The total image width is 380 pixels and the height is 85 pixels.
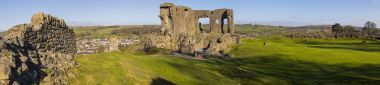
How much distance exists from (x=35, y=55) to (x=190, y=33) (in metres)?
58.0

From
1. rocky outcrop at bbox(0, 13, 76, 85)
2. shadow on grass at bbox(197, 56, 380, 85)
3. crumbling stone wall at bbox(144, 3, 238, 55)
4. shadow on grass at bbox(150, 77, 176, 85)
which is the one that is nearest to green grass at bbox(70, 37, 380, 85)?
shadow on grass at bbox(197, 56, 380, 85)

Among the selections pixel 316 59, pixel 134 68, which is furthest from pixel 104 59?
pixel 316 59

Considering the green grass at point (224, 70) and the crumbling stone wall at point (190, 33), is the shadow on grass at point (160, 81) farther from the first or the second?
the crumbling stone wall at point (190, 33)

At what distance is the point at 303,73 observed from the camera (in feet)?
112

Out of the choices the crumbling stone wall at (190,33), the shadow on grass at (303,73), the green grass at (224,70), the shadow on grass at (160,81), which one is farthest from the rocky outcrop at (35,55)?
the crumbling stone wall at (190,33)

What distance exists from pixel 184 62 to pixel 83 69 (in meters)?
10.4

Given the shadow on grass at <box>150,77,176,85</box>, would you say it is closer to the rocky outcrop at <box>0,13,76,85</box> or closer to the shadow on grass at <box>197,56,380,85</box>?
the rocky outcrop at <box>0,13,76,85</box>

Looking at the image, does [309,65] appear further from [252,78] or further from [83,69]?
[83,69]

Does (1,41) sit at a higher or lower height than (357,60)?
higher

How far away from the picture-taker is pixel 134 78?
2150 cm

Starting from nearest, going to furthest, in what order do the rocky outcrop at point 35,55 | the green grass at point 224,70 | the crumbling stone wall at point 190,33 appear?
the rocky outcrop at point 35,55
the green grass at point 224,70
the crumbling stone wall at point 190,33

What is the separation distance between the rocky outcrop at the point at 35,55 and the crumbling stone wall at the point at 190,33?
2742cm

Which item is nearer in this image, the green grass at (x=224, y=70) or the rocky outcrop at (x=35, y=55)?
the rocky outcrop at (x=35, y=55)

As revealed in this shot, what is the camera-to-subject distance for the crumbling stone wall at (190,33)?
55.8 m
